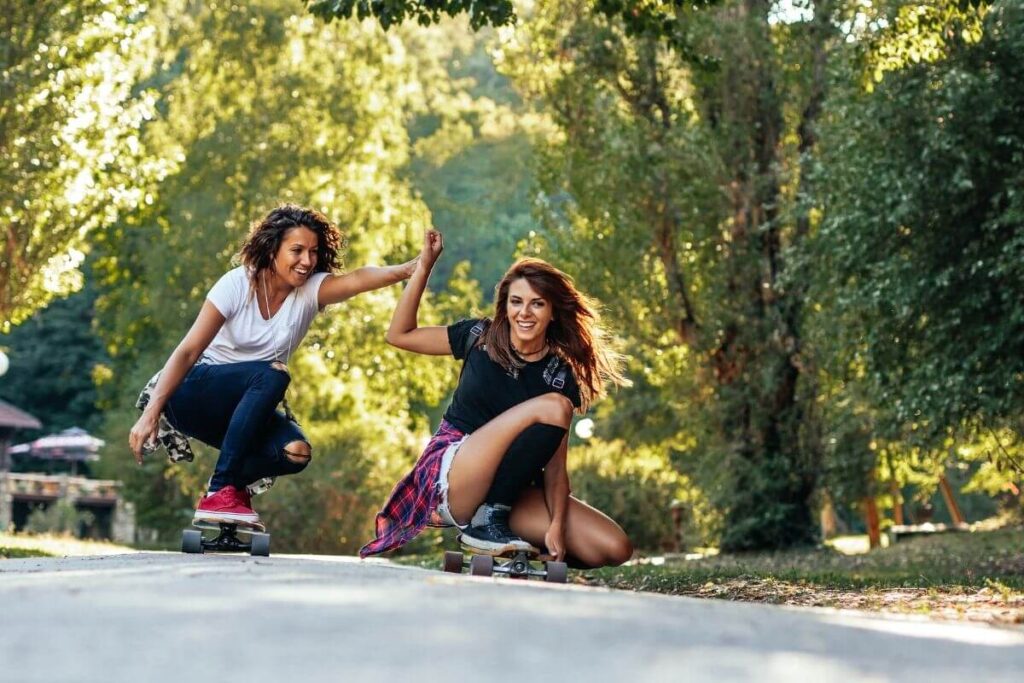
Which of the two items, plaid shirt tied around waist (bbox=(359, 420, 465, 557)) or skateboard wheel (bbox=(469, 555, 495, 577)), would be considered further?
plaid shirt tied around waist (bbox=(359, 420, 465, 557))

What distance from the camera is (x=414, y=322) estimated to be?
27.5ft

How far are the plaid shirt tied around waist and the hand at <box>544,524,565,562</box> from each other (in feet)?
1.90

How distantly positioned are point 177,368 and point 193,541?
0.91 meters

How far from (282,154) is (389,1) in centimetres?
2955

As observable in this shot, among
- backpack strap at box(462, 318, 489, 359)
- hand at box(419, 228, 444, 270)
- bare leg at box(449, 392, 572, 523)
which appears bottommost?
bare leg at box(449, 392, 572, 523)

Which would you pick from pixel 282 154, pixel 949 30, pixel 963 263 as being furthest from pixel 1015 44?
pixel 282 154

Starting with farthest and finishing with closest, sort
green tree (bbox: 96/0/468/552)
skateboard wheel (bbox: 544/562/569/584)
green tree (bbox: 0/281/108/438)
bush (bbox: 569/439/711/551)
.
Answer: green tree (bbox: 0/281/108/438) < green tree (bbox: 96/0/468/552) < bush (bbox: 569/439/711/551) < skateboard wheel (bbox: 544/562/569/584)

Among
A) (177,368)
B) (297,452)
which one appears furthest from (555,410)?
(177,368)

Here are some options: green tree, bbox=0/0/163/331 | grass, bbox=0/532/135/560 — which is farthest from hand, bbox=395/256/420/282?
green tree, bbox=0/0/163/331

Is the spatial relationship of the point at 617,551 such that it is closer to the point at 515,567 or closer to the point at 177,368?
the point at 515,567

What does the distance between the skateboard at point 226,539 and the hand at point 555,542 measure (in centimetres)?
155

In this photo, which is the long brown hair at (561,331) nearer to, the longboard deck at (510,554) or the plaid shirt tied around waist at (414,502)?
the plaid shirt tied around waist at (414,502)

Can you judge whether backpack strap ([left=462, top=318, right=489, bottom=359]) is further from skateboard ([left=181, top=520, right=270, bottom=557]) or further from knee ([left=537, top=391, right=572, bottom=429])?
skateboard ([left=181, top=520, right=270, bottom=557])

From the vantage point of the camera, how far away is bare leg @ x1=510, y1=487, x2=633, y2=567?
8305 millimetres
